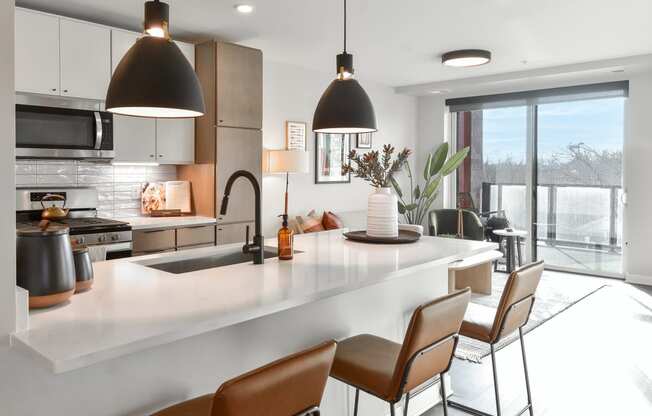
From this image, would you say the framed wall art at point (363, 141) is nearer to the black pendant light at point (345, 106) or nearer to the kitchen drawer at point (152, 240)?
the kitchen drawer at point (152, 240)

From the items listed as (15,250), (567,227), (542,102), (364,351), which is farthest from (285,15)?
(567,227)

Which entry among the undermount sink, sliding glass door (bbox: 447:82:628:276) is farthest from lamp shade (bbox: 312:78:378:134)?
sliding glass door (bbox: 447:82:628:276)

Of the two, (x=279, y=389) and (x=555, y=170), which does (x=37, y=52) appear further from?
(x=555, y=170)

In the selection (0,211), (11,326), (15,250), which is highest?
(0,211)

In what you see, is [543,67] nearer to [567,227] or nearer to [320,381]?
[567,227]

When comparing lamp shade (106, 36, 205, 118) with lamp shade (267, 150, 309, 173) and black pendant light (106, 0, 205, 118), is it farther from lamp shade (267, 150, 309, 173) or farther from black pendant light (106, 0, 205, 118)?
lamp shade (267, 150, 309, 173)

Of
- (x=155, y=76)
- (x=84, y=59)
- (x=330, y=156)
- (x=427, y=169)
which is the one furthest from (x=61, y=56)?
(x=427, y=169)

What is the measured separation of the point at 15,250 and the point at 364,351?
1280 millimetres

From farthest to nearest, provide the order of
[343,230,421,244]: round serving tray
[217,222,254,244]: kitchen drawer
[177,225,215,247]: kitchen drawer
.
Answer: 1. [217,222,254,244]: kitchen drawer
2. [177,225,215,247]: kitchen drawer
3. [343,230,421,244]: round serving tray

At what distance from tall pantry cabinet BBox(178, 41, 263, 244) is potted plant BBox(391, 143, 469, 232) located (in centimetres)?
238

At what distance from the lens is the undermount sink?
93.4 inches

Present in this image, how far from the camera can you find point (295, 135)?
5.89 meters

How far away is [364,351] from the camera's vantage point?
202 centimetres

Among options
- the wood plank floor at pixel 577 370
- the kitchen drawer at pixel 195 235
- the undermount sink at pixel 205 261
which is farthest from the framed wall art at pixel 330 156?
the undermount sink at pixel 205 261
